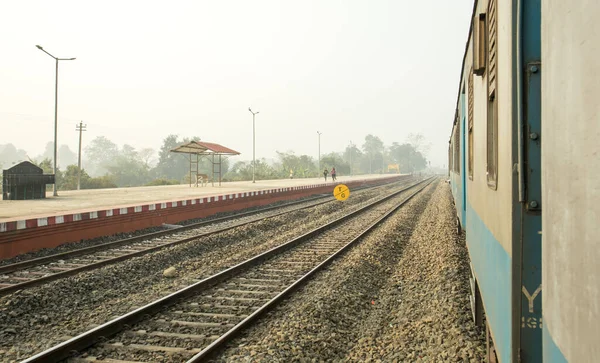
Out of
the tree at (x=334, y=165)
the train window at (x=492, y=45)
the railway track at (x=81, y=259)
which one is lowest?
the railway track at (x=81, y=259)

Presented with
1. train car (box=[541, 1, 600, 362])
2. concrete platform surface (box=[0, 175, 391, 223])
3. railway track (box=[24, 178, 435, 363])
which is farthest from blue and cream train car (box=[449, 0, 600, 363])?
concrete platform surface (box=[0, 175, 391, 223])

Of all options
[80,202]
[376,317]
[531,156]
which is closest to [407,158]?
[80,202]

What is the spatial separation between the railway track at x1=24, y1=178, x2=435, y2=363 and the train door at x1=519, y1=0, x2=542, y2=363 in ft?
11.6

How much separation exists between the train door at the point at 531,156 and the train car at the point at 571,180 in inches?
14.4

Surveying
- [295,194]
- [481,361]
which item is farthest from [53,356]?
[295,194]

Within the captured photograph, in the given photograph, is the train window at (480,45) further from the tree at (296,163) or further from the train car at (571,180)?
the tree at (296,163)

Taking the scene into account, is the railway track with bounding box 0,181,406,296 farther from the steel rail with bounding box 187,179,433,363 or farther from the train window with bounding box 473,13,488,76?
the train window with bounding box 473,13,488,76

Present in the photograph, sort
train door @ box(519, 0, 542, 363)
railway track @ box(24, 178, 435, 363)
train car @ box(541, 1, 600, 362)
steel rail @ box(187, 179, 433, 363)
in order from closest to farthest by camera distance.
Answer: train car @ box(541, 1, 600, 362) → train door @ box(519, 0, 542, 363) → steel rail @ box(187, 179, 433, 363) → railway track @ box(24, 178, 435, 363)

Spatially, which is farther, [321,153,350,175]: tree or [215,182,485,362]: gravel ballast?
[321,153,350,175]: tree

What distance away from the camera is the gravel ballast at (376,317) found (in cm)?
493

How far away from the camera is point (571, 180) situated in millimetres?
1207

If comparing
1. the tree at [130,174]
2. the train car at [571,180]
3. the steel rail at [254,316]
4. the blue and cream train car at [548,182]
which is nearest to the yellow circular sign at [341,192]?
the steel rail at [254,316]

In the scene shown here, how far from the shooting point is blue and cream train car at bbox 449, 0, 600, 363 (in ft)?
3.53

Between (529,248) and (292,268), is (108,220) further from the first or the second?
(529,248)
